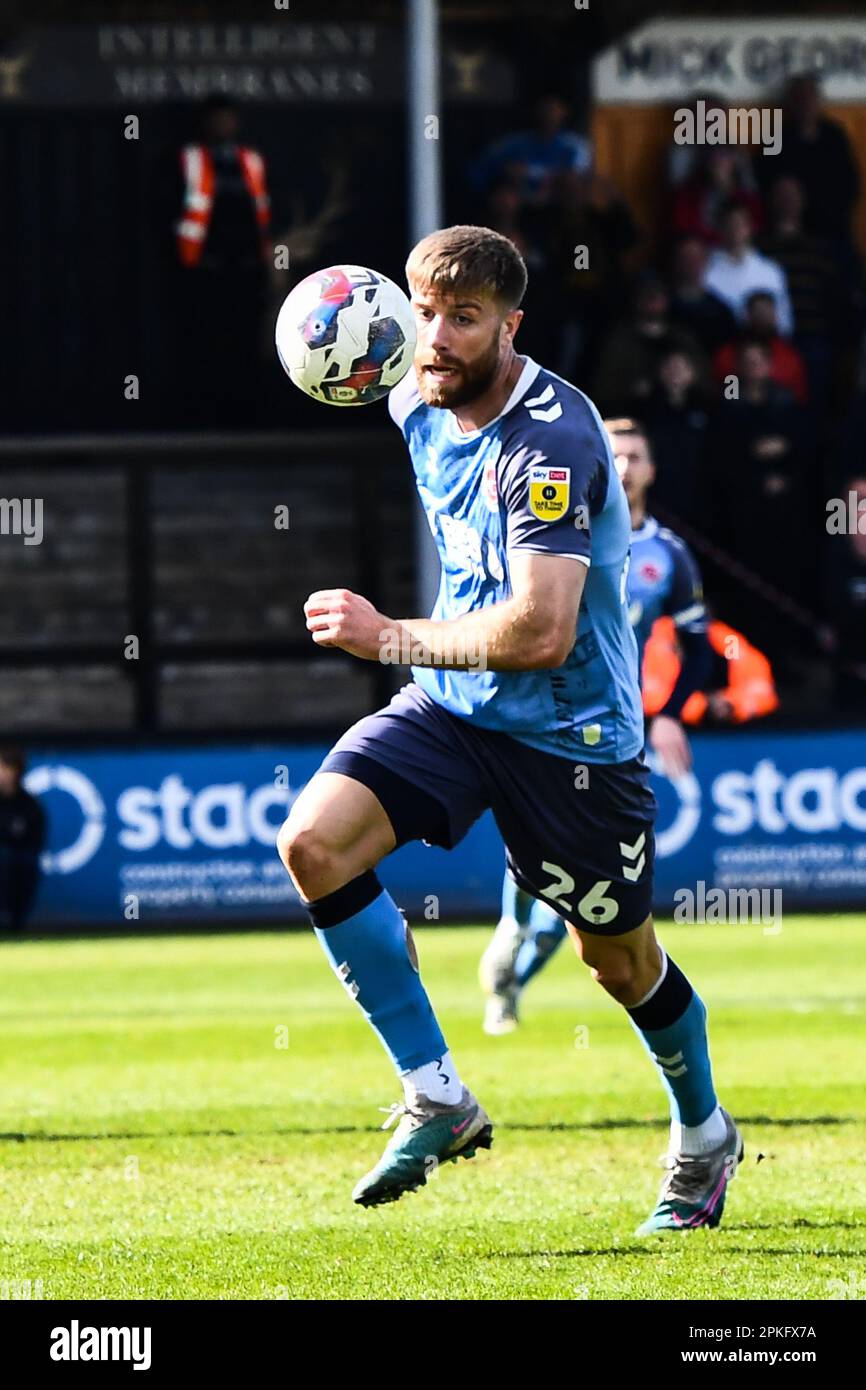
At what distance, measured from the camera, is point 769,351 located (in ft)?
58.5

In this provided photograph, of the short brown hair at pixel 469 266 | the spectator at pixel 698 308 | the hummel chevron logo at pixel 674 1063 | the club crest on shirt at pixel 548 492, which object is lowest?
the hummel chevron logo at pixel 674 1063

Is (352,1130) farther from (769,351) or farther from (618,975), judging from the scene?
(769,351)

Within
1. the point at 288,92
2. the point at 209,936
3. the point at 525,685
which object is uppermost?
the point at 288,92

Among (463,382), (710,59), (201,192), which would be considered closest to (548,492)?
(463,382)

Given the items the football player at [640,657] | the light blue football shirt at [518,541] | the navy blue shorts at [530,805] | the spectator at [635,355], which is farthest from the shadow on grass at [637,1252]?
the spectator at [635,355]

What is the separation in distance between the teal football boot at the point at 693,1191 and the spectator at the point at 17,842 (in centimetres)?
1015

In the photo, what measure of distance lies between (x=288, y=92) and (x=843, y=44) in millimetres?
4924

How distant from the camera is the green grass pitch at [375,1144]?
5430 millimetres

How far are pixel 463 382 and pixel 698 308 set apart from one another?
12329mm

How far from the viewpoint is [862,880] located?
16.3 metres

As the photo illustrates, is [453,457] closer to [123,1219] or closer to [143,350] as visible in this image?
[123,1219]

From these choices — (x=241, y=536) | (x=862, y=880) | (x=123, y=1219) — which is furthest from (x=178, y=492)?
(x=123, y=1219)

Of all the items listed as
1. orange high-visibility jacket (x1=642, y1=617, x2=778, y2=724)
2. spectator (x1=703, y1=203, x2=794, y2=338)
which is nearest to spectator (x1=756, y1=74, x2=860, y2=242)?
spectator (x1=703, y1=203, x2=794, y2=338)

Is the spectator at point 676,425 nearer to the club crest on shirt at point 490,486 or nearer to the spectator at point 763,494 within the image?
the spectator at point 763,494
